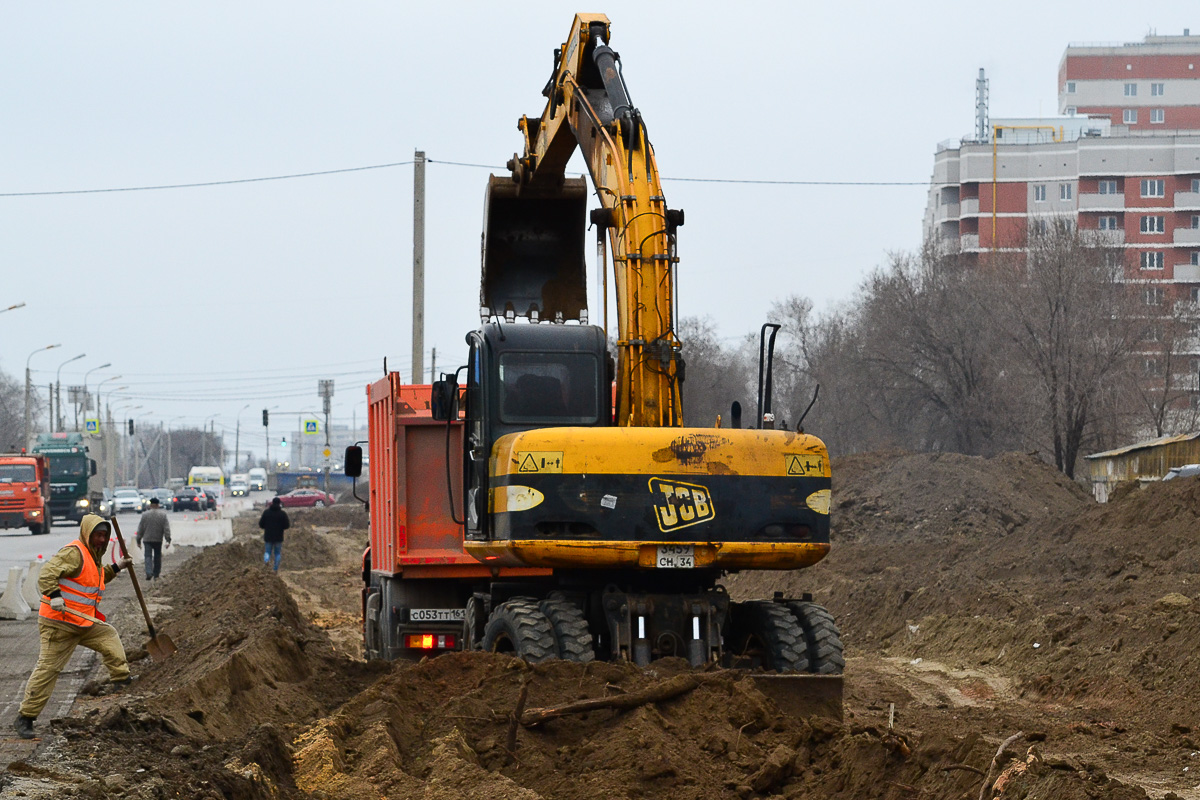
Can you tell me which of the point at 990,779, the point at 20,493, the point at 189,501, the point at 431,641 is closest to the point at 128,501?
the point at 189,501

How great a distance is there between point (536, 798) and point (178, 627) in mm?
12748

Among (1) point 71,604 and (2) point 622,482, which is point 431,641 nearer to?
(1) point 71,604

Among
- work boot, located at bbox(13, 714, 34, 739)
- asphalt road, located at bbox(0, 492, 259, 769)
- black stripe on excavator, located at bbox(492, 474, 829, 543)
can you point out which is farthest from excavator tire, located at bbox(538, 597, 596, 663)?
work boot, located at bbox(13, 714, 34, 739)

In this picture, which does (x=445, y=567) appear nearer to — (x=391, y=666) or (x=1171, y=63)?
(x=391, y=666)

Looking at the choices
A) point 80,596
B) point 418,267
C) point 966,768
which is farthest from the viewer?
point 418,267

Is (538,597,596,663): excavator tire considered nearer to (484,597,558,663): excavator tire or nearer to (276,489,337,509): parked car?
(484,597,558,663): excavator tire

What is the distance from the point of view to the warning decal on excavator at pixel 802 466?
9.74 m

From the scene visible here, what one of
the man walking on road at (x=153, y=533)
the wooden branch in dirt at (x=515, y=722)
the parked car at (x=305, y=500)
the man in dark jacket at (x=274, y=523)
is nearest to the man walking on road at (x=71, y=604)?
the wooden branch in dirt at (x=515, y=722)

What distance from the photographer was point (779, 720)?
29.0ft

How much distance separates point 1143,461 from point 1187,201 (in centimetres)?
7015

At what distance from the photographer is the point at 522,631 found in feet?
32.3

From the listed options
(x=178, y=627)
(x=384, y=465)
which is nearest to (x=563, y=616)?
(x=384, y=465)

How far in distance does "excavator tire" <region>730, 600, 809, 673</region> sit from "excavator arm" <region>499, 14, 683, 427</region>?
1.52 metres

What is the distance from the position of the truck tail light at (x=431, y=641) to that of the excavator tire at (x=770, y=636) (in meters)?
3.16
